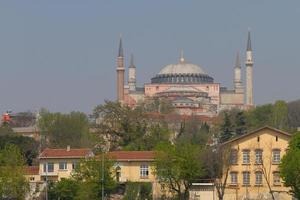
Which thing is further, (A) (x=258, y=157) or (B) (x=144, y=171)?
(B) (x=144, y=171)

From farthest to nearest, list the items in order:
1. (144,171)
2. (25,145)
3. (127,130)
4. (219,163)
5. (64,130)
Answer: (64,130) < (127,130) < (25,145) < (144,171) < (219,163)

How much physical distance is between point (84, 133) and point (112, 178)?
2882 centimetres

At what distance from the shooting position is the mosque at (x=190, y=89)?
580 feet

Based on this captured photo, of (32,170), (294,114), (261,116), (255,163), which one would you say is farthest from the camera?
(294,114)

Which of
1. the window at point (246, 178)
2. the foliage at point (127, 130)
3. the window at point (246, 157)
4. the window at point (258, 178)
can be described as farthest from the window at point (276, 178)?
the foliage at point (127, 130)

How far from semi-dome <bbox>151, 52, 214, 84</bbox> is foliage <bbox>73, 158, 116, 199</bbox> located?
136 metres

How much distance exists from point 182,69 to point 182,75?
1.87 metres

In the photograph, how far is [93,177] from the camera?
49406mm

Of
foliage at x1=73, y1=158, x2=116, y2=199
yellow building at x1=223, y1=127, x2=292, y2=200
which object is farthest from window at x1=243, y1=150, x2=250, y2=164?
foliage at x1=73, y1=158, x2=116, y2=199

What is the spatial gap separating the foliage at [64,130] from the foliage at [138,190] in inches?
743

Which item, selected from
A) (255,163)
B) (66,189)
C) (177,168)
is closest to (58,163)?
(66,189)

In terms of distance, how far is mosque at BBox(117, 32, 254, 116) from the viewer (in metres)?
177

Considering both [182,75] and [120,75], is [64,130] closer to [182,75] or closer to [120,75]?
[120,75]

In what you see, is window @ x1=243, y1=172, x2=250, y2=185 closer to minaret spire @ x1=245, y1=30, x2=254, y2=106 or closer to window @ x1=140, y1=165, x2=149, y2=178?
window @ x1=140, y1=165, x2=149, y2=178
